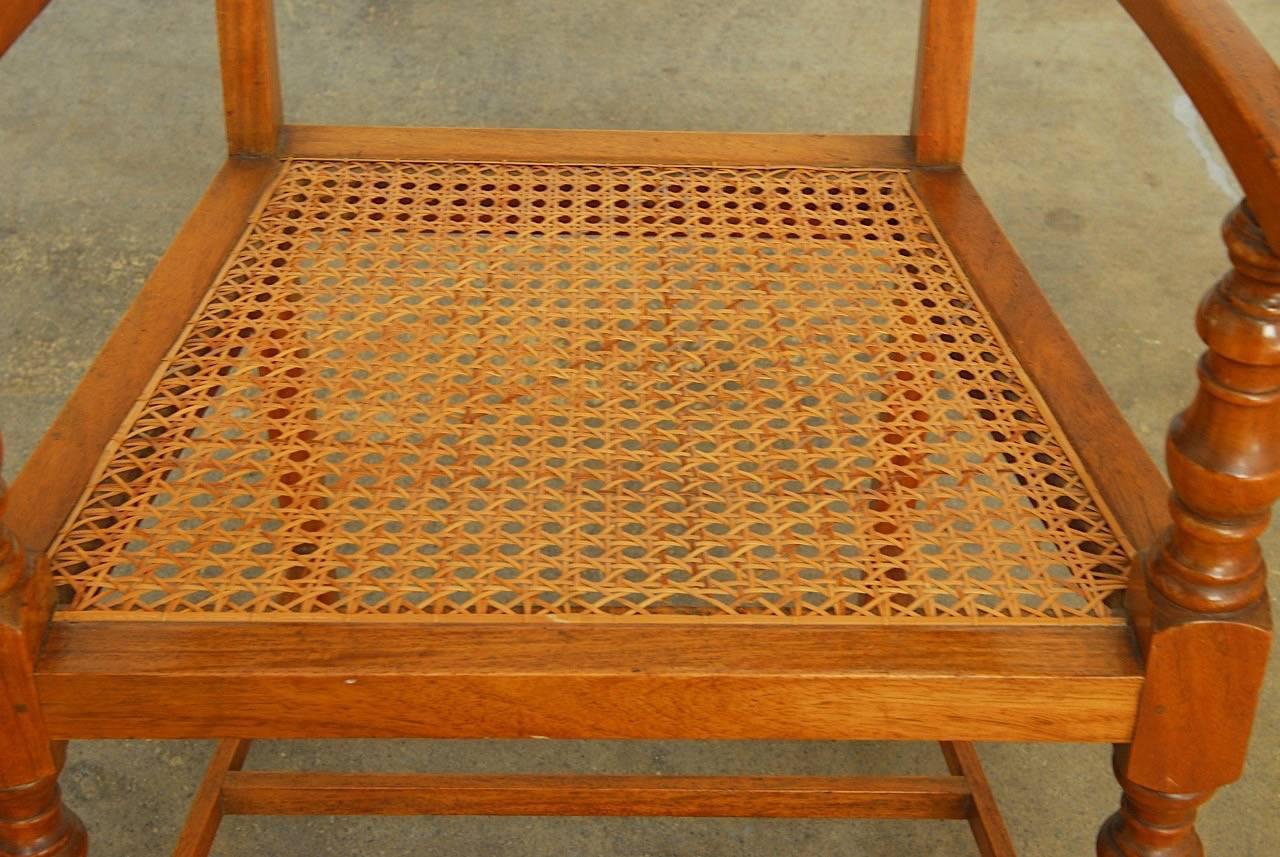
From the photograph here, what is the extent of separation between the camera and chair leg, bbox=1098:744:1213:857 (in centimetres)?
75

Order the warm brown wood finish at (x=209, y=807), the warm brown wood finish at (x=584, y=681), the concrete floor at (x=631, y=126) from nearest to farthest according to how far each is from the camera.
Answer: the warm brown wood finish at (x=584, y=681)
the warm brown wood finish at (x=209, y=807)
the concrete floor at (x=631, y=126)

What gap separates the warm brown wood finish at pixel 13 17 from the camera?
2.24ft

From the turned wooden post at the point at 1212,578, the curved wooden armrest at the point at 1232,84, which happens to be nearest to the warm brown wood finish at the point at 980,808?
the turned wooden post at the point at 1212,578

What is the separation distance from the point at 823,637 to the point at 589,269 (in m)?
0.35

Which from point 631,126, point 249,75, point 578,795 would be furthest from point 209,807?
point 631,126

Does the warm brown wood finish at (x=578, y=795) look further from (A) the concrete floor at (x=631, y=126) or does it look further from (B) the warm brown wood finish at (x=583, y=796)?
(A) the concrete floor at (x=631, y=126)

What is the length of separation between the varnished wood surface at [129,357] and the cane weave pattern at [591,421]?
11 millimetres

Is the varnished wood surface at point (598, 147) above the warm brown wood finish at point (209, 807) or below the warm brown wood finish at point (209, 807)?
above

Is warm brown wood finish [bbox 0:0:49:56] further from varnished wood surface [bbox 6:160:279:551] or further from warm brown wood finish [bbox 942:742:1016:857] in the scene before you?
warm brown wood finish [bbox 942:742:1016:857]

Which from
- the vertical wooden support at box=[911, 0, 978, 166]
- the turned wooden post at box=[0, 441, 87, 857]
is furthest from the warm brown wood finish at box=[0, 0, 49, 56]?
the vertical wooden support at box=[911, 0, 978, 166]

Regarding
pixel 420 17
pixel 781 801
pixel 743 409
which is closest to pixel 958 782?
pixel 781 801

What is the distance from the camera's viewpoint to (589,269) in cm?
101

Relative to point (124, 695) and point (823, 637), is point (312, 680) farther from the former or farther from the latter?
point (823, 637)

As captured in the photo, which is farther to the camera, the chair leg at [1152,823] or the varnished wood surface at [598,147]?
the varnished wood surface at [598,147]
